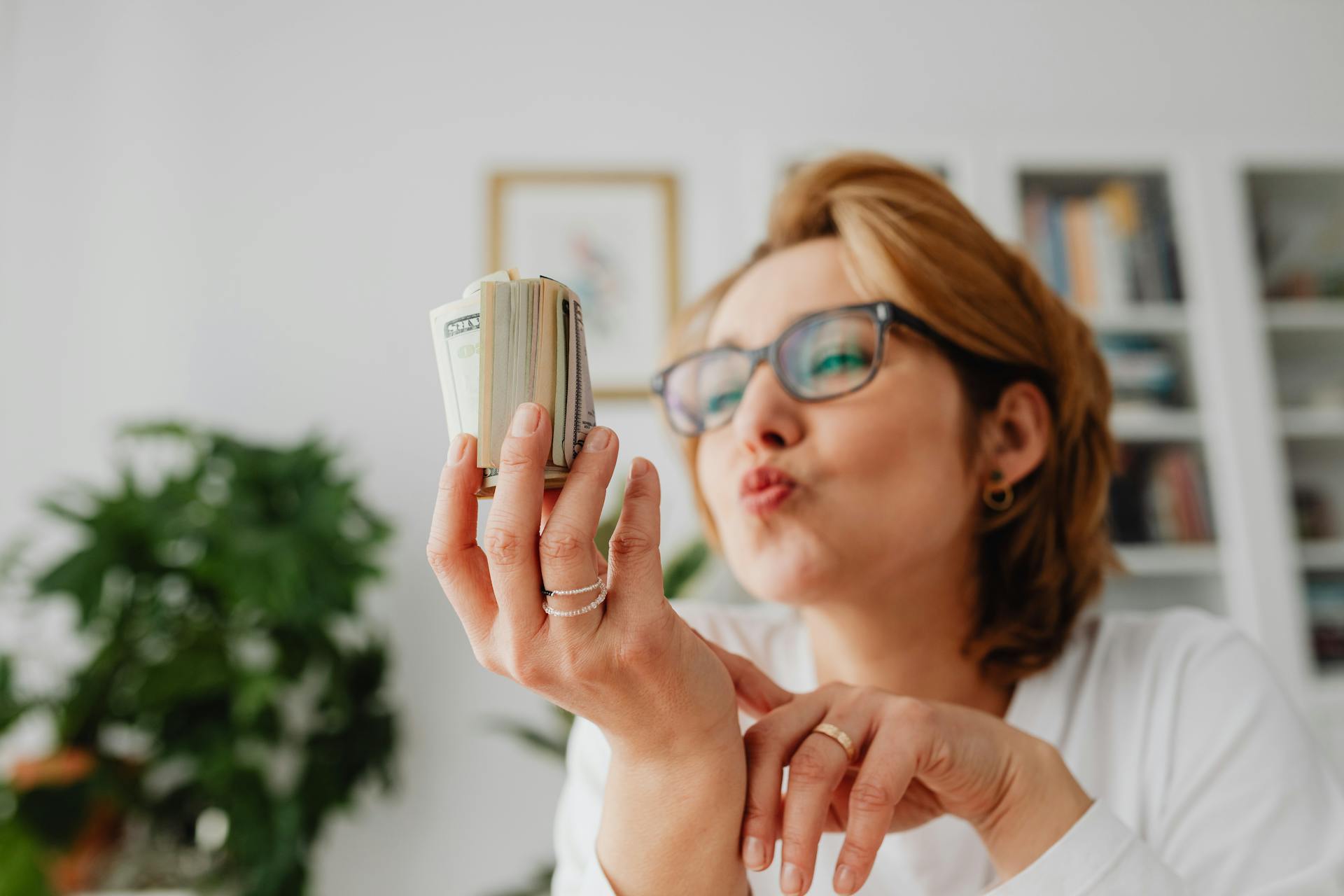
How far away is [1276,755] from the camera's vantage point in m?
0.83

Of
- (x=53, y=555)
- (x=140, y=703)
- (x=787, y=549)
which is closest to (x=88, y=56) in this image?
(x=53, y=555)

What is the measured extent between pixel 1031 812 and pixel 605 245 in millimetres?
2112

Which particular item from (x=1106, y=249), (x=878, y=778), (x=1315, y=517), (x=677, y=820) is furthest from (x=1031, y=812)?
(x=1315, y=517)

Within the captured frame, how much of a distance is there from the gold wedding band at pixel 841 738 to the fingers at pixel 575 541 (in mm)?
237

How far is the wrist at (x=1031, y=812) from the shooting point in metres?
0.67

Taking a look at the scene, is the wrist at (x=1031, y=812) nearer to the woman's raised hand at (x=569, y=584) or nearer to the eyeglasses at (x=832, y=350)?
the woman's raised hand at (x=569, y=584)

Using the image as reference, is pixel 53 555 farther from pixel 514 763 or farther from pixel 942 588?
pixel 942 588

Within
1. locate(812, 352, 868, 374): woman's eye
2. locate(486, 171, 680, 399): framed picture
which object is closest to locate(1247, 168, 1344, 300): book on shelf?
locate(486, 171, 680, 399): framed picture

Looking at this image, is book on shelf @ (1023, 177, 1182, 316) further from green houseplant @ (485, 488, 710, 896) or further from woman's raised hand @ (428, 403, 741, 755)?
woman's raised hand @ (428, 403, 741, 755)

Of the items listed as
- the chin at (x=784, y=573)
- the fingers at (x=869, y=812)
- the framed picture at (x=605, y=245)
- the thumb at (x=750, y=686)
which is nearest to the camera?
the fingers at (x=869, y=812)

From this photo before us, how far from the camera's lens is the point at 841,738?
0.64 meters

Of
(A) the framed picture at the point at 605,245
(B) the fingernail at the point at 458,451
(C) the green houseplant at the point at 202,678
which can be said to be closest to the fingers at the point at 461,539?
(B) the fingernail at the point at 458,451

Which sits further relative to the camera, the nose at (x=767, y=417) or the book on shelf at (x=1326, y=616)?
the book on shelf at (x=1326, y=616)

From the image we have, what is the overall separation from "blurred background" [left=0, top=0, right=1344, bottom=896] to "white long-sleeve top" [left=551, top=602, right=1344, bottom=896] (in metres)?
0.97
